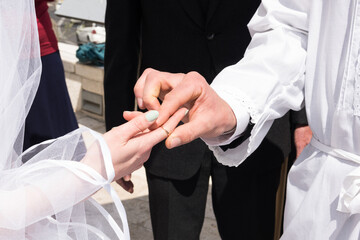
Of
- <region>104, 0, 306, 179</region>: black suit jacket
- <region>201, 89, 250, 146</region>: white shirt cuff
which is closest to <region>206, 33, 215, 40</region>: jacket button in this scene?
<region>104, 0, 306, 179</region>: black suit jacket

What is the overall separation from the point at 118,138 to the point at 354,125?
1.78 ft

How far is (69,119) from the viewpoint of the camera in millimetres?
2447

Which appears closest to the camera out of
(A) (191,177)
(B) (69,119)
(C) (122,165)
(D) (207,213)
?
(C) (122,165)

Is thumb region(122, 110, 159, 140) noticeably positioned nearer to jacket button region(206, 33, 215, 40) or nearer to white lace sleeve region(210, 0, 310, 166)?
white lace sleeve region(210, 0, 310, 166)

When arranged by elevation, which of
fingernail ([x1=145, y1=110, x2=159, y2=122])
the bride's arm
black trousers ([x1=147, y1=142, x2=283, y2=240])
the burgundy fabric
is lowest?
black trousers ([x1=147, y1=142, x2=283, y2=240])

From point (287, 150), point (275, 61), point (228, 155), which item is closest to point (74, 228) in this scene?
point (228, 155)

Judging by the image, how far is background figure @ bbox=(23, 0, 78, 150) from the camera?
7.28ft

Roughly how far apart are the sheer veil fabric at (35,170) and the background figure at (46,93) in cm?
131

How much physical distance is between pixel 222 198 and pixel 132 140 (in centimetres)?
96

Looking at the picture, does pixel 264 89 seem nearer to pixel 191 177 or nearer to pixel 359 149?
pixel 359 149

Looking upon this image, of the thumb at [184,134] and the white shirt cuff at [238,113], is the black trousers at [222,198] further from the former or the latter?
the thumb at [184,134]

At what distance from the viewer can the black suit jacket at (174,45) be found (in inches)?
63.1

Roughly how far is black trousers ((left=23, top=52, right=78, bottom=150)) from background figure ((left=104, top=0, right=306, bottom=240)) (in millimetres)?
561

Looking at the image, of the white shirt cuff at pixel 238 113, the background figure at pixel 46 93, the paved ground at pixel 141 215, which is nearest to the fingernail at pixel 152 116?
the white shirt cuff at pixel 238 113
